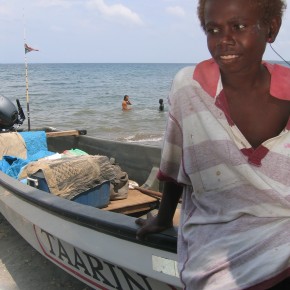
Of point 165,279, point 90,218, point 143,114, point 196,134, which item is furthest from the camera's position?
point 143,114

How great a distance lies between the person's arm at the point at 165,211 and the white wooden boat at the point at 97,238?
0.07m

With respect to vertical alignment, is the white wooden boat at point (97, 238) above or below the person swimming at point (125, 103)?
above

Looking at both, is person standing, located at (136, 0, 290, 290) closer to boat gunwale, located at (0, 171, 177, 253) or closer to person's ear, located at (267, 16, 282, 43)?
person's ear, located at (267, 16, 282, 43)

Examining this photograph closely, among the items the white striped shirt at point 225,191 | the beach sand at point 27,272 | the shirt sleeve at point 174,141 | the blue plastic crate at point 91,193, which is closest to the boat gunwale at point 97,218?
the blue plastic crate at point 91,193

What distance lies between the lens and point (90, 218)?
283 cm

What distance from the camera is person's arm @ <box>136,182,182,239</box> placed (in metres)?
1.69

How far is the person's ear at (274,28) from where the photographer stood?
1.37 meters

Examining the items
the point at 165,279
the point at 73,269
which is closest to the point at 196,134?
the point at 165,279

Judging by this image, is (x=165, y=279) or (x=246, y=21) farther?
(x=165, y=279)

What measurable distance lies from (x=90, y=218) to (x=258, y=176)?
5.66ft

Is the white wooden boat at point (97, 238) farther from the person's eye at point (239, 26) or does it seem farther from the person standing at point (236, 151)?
the person's eye at point (239, 26)

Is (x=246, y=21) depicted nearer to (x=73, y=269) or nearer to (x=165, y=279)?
(x=165, y=279)

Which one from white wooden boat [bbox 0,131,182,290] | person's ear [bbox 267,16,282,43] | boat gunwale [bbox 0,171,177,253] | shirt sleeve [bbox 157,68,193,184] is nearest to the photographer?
person's ear [bbox 267,16,282,43]

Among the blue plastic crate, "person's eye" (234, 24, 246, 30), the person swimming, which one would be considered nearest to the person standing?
"person's eye" (234, 24, 246, 30)
